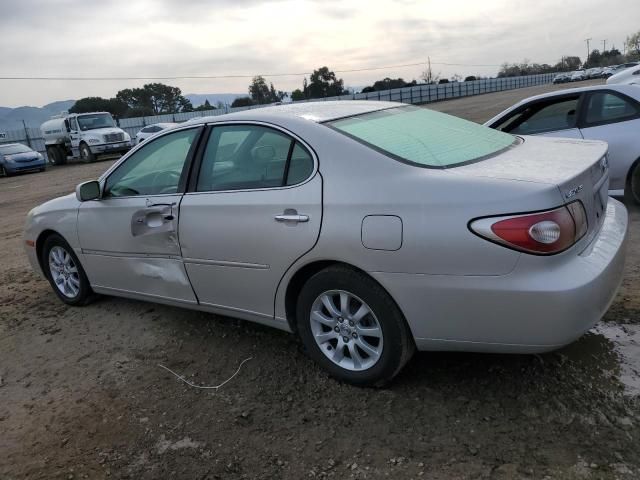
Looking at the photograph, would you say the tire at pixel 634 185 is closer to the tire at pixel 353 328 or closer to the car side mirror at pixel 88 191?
the tire at pixel 353 328

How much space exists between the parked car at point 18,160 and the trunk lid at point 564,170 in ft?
80.0

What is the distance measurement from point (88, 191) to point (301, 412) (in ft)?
8.22

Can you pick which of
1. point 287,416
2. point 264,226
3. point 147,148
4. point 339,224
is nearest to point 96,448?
point 287,416

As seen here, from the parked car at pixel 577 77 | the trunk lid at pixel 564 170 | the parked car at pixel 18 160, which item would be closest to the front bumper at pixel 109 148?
the parked car at pixel 18 160

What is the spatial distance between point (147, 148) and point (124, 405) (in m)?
1.91

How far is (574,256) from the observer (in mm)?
2621

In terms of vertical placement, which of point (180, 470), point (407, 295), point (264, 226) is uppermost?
point (264, 226)

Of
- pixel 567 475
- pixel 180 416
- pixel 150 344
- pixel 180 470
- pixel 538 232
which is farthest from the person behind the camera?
pixel 150 344

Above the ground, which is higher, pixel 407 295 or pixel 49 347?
pixel 407 295

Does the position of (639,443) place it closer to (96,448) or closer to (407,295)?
(407,295)

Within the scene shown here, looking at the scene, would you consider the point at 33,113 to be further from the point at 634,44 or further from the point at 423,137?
the point at 634,44

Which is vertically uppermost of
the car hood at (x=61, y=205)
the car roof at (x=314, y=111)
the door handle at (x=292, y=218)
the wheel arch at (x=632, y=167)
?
the car roof at (x=314, y=111)

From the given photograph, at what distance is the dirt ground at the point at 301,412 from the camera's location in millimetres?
2557

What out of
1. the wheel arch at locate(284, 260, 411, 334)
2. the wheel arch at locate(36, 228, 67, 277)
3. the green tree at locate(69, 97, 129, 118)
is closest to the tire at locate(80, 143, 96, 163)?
the wheel arch at locate(36, 228, 67, 277)
